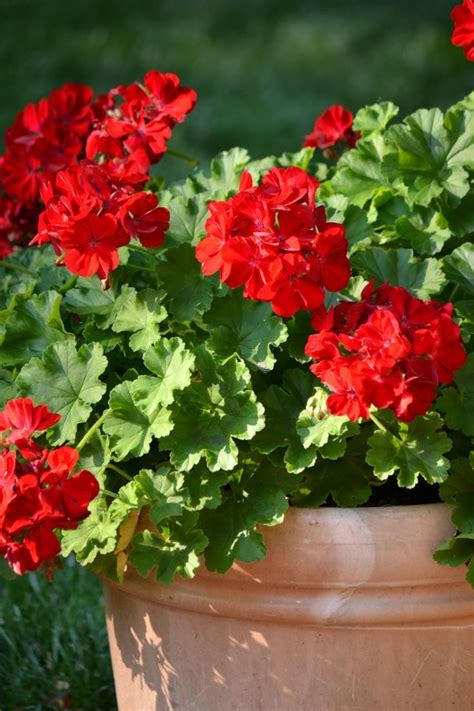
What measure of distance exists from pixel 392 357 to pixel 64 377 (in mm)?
494

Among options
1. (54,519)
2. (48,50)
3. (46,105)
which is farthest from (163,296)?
(48,50)

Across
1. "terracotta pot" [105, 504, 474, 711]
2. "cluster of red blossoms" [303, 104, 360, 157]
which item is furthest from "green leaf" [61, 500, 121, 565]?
"cluster of red blossoms" [303, 104, 360, 157]

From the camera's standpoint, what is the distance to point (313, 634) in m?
1.51

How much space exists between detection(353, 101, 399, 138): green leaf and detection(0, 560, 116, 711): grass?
41.3 inches

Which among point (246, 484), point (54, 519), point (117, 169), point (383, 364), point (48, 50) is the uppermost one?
point (117, 169)

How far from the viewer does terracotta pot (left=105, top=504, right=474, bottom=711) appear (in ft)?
4.80

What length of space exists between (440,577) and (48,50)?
4910 millimetres

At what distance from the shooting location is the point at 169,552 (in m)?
1.49

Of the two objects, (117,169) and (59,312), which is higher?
(117,169)

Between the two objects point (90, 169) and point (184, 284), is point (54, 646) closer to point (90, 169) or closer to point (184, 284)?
point (184, 284)

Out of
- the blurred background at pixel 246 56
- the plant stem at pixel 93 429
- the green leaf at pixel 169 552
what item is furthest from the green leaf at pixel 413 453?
the blurred background at pixel 246 56

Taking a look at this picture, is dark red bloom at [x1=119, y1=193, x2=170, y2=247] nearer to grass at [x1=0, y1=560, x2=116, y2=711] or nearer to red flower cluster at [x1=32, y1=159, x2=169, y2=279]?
red flower cluster at [x1=32, y1=159, x2=169, y2=279]

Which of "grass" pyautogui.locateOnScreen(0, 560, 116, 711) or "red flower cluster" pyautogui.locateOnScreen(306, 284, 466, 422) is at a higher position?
"red flower cluster" pyautogui.locateOnScreen(306, 284, 466, 422)

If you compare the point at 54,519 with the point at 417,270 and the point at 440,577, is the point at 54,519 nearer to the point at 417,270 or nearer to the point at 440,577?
the point at 440,577
